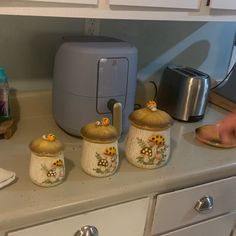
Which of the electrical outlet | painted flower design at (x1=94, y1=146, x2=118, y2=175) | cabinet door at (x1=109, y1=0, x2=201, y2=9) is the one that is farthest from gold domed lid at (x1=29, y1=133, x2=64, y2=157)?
the electrical outlet

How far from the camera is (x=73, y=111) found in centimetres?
113

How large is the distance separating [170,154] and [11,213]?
1.70 ft

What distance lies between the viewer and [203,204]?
3.69 ft

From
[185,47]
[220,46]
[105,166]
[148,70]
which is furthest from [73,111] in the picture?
[220,46]

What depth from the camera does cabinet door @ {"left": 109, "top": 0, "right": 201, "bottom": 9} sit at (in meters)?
1.02

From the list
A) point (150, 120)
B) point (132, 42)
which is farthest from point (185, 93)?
point (150, 120)

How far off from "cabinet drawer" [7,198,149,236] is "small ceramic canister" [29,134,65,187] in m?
0.10

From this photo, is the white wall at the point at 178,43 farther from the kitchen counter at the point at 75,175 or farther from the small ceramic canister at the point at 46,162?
the small ceramic canister at the point at 46,162

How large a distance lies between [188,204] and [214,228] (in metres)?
0.20

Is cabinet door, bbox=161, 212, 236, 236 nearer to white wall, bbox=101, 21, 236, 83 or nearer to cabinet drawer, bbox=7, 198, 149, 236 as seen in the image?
cabinet drawer, bbox=7, 198, 149, 236

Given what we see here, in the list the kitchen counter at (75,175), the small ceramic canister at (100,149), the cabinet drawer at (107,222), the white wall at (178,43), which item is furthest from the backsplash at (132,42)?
the cabinet drawer at (107,222)

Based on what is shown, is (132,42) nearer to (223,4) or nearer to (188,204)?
(223,4)

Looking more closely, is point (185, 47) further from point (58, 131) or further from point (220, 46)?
point (58, 131)

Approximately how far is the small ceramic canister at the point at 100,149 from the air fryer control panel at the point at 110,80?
6.1 inches
